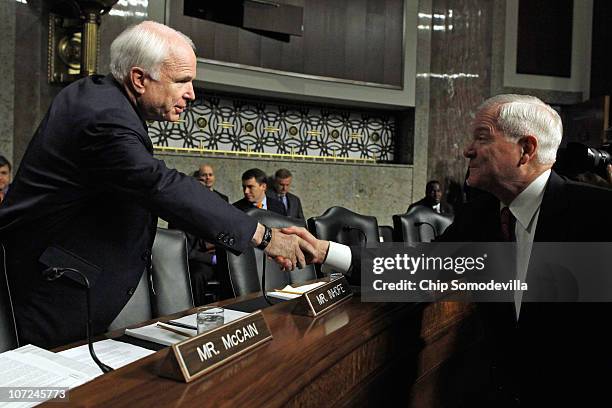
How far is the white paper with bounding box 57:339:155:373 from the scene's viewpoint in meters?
1.21

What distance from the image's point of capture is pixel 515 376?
61.8 inches

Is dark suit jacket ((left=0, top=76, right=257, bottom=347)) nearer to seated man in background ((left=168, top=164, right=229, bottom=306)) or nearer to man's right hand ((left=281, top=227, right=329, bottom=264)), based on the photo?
man's right hand ((left=281, top=227, right=329, bottom=264))

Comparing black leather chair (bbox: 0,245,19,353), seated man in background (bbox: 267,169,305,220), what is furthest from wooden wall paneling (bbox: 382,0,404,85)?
black leather chair (bbox: 0,245,19,353)

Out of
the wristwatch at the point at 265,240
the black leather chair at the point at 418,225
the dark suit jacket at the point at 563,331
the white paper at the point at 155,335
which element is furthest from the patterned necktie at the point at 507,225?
the black leather chair at the point at 418,225

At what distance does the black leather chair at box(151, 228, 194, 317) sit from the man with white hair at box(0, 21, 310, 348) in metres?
0.46

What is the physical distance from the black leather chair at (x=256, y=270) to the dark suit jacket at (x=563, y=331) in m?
1.01

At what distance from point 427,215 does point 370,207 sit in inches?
120

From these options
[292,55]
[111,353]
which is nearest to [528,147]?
[111,353]

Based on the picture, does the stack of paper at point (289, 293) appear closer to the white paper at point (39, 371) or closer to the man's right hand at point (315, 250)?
the man's right hand at point (315, 250)

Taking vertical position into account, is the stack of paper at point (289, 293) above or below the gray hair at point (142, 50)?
below

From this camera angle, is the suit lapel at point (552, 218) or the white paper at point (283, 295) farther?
the white paper at point (283, 295)

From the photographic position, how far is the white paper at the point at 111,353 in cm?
121

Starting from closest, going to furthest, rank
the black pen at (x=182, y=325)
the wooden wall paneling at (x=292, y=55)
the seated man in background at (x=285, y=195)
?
1. the black pen at (x=182, y=325)
2. the seated man in background at (x=285, y=195)
3. the wooden wall paneling at (x=292, y=55)

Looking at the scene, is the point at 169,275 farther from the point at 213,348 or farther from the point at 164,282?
the point at 213,348
